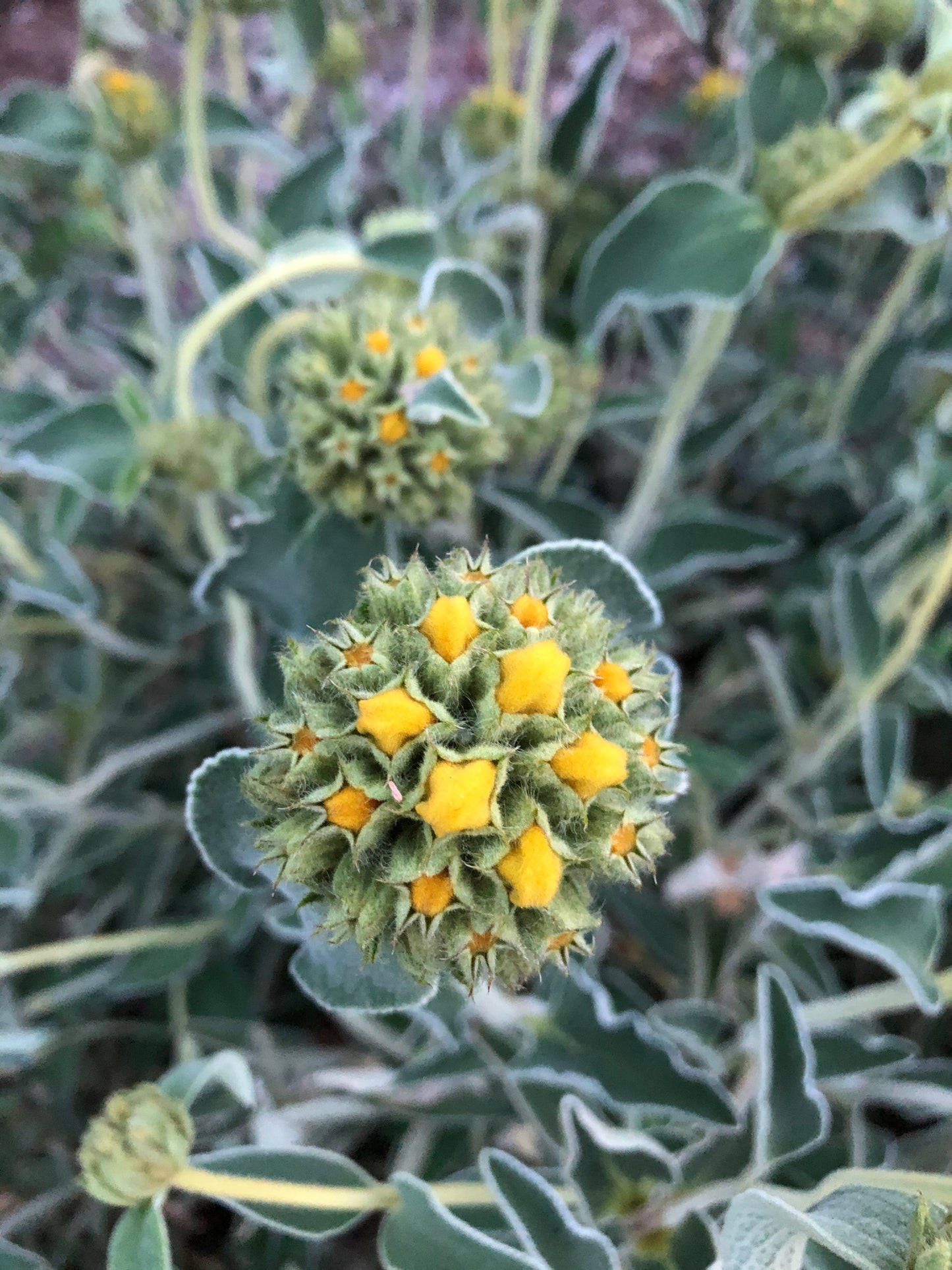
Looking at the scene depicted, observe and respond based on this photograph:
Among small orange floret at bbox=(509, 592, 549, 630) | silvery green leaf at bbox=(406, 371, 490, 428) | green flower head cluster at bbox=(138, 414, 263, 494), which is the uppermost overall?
silvery green leaf at bbox=(406, 371, 490, 428)

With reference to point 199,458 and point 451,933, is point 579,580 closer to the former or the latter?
point 451,933

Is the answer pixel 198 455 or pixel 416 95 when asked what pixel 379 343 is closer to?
pixel 198 455

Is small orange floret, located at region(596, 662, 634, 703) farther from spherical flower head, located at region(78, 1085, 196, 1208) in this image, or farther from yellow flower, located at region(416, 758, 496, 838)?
spherical flower head, located at region(78, 1085, 196, 1208)

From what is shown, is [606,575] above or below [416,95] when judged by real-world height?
below

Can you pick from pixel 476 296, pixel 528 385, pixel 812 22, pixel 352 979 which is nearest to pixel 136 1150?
pixel 352 979

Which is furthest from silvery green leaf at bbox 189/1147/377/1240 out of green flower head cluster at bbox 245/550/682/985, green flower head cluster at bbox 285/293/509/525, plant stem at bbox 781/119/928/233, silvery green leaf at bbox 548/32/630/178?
silvery green leaf at bbox 548/32/630/178

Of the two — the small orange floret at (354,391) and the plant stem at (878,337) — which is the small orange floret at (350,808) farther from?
the plant stem at (878,337)

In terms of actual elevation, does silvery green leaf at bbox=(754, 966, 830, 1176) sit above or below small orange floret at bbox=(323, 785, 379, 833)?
below
